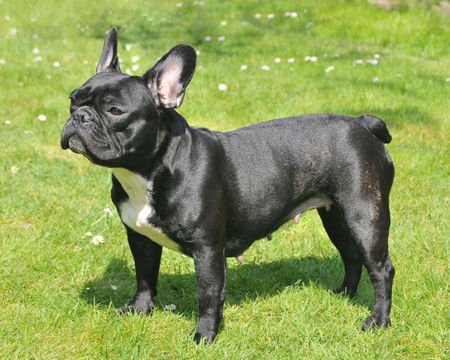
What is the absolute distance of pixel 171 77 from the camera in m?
3.27

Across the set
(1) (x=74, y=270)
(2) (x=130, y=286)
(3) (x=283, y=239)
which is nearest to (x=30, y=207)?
(1) (x=74, y=270)

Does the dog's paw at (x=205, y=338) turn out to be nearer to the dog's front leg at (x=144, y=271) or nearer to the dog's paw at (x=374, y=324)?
the dog's front leg at (x=144, y=271)

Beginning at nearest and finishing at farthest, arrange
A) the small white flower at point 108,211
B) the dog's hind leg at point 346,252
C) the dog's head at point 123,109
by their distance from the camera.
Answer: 1. the dog's head at point 123,109
2. the dog's hind leg at point 346,252
3. the small white flower at point 108,211

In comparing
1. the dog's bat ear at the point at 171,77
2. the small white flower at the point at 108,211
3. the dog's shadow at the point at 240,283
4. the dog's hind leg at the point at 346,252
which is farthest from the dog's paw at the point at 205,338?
the small white flower at the point at 108,211

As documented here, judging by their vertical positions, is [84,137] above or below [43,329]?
above

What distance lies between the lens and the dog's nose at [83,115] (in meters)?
3.09

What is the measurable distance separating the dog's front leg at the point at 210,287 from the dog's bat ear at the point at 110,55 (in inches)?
50.4

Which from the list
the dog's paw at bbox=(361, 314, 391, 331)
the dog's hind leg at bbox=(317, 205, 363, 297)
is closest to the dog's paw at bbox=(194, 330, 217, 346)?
the dog's paw at bbox=(361, 314, 391, 331)

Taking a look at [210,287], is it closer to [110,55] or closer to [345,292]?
[345,292]

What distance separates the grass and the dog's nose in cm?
135

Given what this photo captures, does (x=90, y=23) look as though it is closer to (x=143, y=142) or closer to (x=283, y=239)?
(x=283, y=239)

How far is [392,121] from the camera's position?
23.0 ft

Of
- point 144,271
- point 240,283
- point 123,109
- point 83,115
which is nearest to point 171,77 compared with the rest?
point 123,109

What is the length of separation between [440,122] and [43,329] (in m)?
5.27
